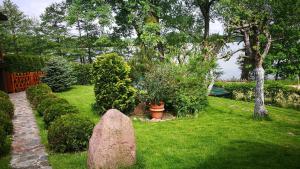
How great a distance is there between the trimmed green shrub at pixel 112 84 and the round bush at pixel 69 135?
13.2 feet

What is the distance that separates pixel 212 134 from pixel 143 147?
2661 millimetres

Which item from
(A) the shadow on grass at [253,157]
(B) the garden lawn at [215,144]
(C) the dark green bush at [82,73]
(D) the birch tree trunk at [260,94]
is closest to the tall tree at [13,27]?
(C) the dark green bush at [82,73]

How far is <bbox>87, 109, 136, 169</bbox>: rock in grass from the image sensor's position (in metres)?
6.60

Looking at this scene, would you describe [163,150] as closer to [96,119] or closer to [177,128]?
[177,128]

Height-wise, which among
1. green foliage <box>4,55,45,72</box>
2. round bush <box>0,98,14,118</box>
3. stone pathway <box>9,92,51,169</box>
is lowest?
stone pathway <box>9,92,51,169</box>

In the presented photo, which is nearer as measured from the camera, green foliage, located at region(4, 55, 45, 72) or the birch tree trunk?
the birch tree trunk

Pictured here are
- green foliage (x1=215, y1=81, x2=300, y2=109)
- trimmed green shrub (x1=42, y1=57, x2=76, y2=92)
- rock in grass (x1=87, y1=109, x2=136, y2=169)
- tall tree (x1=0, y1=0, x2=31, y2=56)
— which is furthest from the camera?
tall tree (x1=0, y1=0, x2=31, y2=56)

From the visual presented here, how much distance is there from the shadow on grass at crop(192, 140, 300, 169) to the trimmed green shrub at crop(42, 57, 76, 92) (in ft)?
52.2

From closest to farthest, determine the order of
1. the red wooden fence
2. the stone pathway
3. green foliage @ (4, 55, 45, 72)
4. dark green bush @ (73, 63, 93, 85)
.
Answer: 1. the stone pathway
2. the red wooden fence
3. green foliage @ (4, 55, 45, 72)
4. dark green bush @ (73, 63, 93, 85)

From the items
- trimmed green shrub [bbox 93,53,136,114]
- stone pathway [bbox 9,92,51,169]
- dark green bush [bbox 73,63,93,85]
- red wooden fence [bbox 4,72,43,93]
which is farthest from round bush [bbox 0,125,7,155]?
dark green bush [bbox 73,63,93,85]

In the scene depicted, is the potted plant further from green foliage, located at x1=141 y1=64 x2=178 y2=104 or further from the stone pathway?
the stone pathway

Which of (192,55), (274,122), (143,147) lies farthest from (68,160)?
(192,55)

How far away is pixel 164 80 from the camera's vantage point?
1285 cm

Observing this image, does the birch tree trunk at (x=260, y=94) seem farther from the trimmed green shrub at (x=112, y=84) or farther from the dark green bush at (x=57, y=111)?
the dark green bush at (x=57, y=111)
